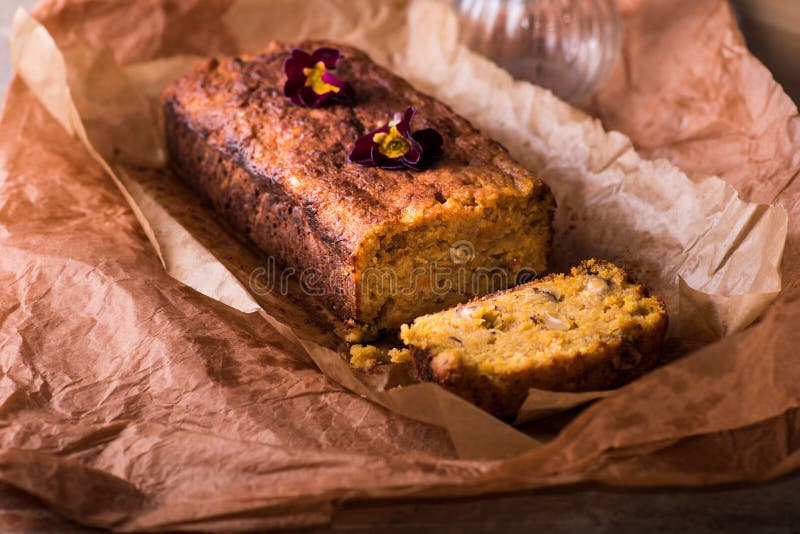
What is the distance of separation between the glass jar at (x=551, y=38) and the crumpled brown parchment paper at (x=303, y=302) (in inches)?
7.2

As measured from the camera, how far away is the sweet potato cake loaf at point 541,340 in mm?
3207

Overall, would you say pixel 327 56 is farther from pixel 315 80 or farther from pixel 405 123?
pixel 405 123

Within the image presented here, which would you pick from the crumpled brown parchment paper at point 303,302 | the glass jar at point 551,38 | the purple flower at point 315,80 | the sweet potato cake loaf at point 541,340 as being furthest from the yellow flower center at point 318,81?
the sweet potato cake loaf at point 541,340

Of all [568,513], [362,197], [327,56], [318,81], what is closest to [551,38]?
[327,56]

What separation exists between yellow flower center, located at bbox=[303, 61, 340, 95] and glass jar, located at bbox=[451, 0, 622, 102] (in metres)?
1.15

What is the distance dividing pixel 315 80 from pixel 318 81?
0.9 inches

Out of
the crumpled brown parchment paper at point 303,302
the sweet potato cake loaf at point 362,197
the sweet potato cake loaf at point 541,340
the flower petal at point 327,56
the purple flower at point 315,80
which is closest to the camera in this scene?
the crumpled brown parchment paper at point 303,302

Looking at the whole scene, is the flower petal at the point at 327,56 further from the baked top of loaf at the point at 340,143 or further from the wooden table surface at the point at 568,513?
the wooden table surface at the point at 568,513

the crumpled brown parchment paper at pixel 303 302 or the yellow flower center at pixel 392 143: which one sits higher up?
the yellow flower center at pixel 392 143

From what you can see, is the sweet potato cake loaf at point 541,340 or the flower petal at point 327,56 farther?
the flower petal at point 327,56

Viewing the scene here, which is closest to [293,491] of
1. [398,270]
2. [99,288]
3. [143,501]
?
[143,501]

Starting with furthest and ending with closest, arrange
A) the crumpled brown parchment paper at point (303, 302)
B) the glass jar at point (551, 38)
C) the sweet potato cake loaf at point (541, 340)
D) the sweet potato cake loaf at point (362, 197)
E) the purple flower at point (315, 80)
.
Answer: the glass jar at point (551, 38), the purple flower at point (315, 80), the sweet potato cake loaf at point (362, 197), the sweet potato cake loaf at point (541, 340), the crumpled brown parchment paper at point (303, 302)

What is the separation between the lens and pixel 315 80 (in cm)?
456

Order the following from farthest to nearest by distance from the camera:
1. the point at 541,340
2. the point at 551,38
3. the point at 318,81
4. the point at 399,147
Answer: the point at 551,38
the point at 318,81
the point at 399,147
the point at 541,340
